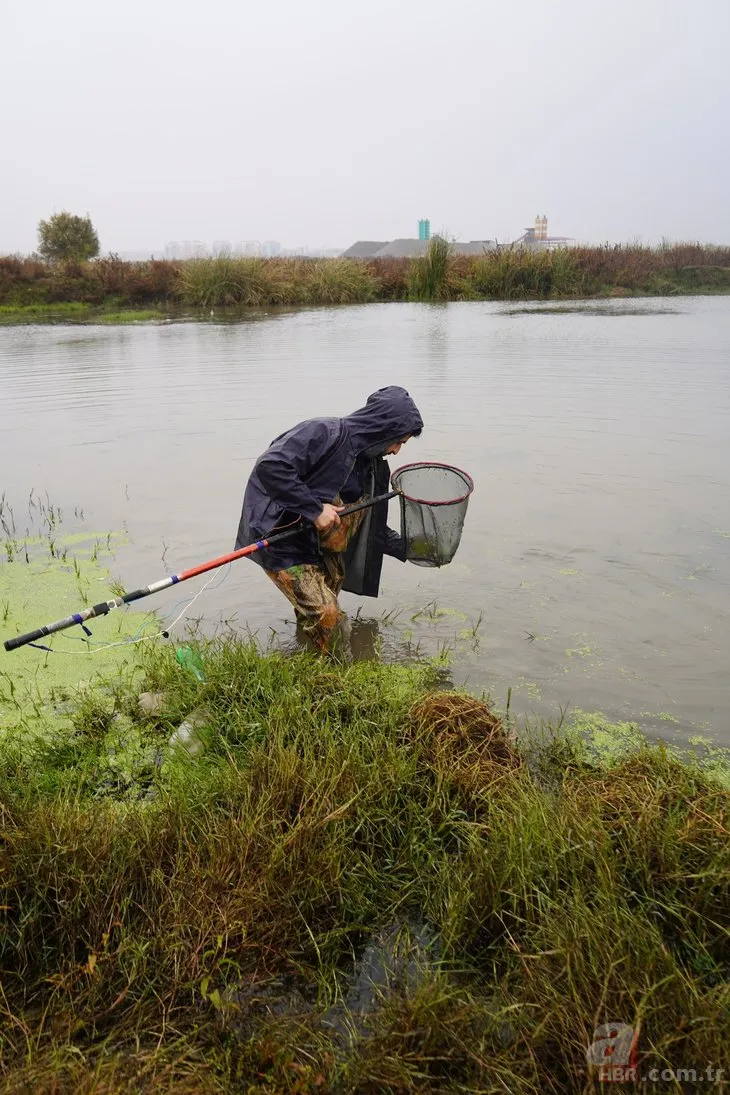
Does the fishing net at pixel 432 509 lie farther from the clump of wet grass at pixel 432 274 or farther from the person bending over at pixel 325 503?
the clump of wet grass at pixel 432 274

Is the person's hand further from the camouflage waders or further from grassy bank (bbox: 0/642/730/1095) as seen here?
grassy bank (bbox: 0/642/730/1095)

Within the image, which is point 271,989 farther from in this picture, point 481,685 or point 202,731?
point 481,685

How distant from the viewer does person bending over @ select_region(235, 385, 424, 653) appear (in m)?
3.81

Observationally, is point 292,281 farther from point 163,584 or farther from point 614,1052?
point 614,1052

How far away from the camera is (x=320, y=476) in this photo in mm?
3977

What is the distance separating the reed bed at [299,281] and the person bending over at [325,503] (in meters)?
21.6

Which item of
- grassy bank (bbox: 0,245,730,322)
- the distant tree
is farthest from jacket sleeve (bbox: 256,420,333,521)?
the distant tree

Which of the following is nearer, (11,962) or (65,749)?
(11,962)

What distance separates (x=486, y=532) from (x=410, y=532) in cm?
206

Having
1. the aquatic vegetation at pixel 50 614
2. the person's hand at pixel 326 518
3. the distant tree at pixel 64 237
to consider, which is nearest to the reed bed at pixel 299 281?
the distant tree at pixel 64 237

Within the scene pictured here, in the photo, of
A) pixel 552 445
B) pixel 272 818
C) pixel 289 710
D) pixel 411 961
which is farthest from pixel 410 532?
pixel 552 445

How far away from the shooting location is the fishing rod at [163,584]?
3018 mm

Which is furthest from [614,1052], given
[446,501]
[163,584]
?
[446,501]

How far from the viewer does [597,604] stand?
4871 mm
